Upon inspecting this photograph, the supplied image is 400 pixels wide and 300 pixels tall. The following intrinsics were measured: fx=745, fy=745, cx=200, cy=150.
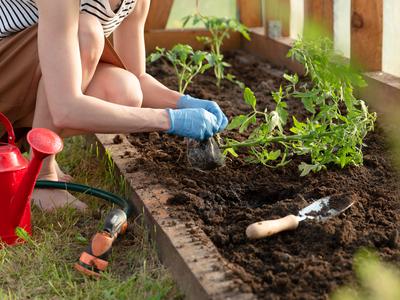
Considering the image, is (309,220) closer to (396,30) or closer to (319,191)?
(319,191)

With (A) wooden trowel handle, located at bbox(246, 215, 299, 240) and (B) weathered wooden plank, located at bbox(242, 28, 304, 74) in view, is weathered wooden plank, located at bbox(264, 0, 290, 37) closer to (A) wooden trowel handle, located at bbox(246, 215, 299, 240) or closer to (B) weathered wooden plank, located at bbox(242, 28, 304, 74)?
(B) weathered wooden plank, located at bbox(242, 28, 304, 74)

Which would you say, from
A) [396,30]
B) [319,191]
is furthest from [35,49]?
[396,30]

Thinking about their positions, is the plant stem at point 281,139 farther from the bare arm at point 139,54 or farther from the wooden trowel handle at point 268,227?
the wooden trowel handle at point 268,227

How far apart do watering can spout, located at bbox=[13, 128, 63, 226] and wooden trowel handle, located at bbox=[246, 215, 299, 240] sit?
→ 2.02 feet

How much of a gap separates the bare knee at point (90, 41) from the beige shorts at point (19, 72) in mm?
148

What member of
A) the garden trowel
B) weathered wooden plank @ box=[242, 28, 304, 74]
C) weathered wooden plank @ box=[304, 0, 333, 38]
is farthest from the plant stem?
weathered wooden plank @ box=[242, 28, 304, 74]

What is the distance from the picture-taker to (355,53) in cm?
339

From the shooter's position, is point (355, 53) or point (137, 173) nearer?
point (137, 173)

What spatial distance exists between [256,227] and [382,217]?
17.0 inches

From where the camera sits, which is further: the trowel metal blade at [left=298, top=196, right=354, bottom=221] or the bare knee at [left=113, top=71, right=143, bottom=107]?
the bare knee at [left=113, top=71, right=143, bottom=107]

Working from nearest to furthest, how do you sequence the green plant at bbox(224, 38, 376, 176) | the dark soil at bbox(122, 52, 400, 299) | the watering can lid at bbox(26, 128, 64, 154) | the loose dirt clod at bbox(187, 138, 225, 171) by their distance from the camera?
the dark soil at bbox(122, 52, 400, 299) < the watering can lid at bbox(26, 128, 64, 154) < the green plant at bbox(224, 38, 376, 176) < the loose dirt clod at bbox(187, 138, 225, 171)

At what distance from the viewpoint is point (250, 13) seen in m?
4.89

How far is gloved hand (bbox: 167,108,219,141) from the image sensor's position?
246 cm

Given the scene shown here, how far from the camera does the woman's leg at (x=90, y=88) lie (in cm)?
255
